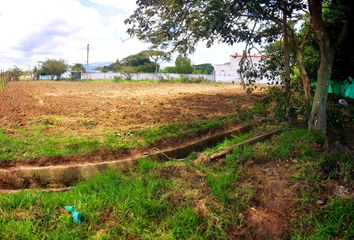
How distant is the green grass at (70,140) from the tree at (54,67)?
6317cm

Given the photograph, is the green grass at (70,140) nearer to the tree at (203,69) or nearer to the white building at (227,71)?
the white building at (227,71)

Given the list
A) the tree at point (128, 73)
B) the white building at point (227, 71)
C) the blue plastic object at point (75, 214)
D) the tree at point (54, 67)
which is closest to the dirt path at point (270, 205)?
the blue plastic object at point (75, 214)

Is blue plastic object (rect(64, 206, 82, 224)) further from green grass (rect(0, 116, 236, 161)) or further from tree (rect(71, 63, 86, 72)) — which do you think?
tree (rect(71, 63, 86, 72))

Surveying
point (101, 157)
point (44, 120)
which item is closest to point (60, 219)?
point (101, 157)

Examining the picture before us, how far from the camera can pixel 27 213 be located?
4.39m

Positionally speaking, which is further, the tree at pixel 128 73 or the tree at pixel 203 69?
the tree at pixel 203 69

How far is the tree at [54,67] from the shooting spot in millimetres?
67062

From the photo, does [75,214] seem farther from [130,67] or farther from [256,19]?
[130,67]

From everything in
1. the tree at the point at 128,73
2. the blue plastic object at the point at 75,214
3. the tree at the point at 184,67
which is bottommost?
the blue plastic object at the point at 75,214

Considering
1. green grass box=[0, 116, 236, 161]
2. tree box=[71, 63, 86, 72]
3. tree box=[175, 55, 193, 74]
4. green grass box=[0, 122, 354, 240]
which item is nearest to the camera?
green grass box=[0, 122, 354, 240]

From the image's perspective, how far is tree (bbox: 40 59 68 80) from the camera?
67062 millimetres

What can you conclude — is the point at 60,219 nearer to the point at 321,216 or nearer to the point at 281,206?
the point at 281,206

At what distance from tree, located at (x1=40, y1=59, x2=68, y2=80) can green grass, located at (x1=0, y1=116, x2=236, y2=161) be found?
63166 mm

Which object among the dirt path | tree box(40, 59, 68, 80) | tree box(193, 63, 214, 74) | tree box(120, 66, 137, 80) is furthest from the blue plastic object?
tree box(40, 59, 68, 80)
